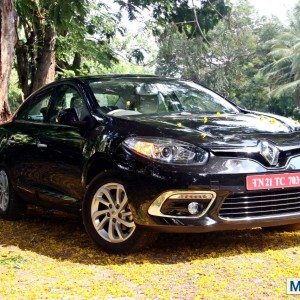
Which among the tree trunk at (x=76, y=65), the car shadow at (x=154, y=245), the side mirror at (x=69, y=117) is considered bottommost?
the car shadow at (x=154, y=245)

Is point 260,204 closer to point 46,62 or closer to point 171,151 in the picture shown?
point 171,151

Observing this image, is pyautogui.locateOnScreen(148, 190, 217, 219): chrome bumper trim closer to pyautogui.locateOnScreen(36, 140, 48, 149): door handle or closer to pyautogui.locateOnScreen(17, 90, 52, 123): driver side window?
pyautogui.locateOnScreen(36, 140, 48, 149): door handle

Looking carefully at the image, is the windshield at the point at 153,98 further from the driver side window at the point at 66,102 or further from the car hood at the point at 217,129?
the car hood at the point at 217,129

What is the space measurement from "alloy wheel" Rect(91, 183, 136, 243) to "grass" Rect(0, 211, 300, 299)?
193mm

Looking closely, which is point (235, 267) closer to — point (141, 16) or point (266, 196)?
point (266, 196)

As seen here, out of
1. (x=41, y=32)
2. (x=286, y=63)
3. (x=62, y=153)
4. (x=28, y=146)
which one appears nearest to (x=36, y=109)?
(x=28, y=146)

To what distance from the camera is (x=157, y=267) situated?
450 cm

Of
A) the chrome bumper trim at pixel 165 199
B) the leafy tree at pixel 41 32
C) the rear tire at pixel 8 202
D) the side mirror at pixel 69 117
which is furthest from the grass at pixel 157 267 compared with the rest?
the leafy tree at pixel 41 32

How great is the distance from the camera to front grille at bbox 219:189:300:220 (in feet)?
15.3

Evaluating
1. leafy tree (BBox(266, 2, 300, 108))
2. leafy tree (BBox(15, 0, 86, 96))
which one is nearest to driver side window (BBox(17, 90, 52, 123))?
leafy tree (BBox(15, 0, 86, 96))

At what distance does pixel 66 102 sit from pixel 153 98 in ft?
3.01

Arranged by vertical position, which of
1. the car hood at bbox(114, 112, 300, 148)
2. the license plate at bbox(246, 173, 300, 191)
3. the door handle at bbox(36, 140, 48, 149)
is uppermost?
the car hood at bbox(114, 112, 300, 148)

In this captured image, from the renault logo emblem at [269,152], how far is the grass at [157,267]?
0.78m

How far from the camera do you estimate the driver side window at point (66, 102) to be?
567 cm
